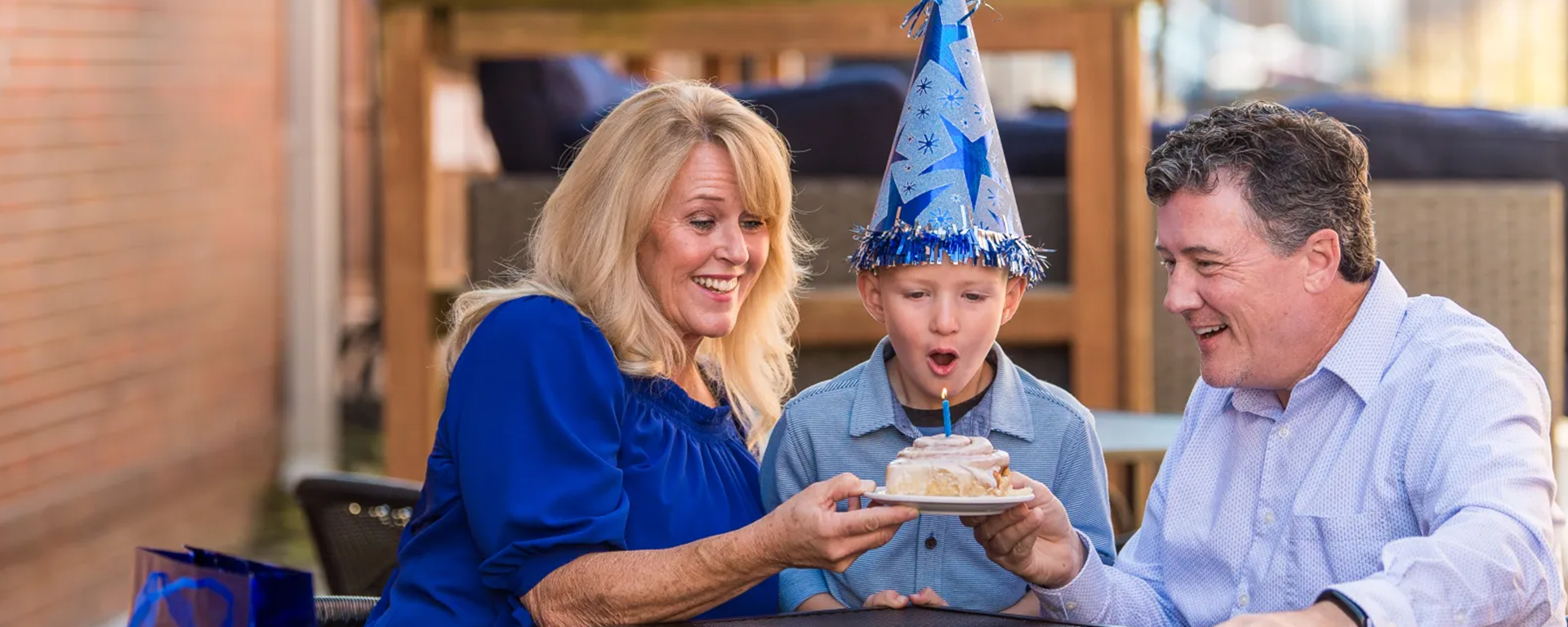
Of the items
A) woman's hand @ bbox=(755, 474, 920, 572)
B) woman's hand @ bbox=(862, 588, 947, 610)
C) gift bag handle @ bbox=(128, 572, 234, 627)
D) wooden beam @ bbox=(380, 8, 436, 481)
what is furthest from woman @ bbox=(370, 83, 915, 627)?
wooden beam @ bbox=(380, 8, 436, 481)

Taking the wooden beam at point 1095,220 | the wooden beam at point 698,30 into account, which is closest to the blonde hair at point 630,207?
the wooden beam at point 698,30

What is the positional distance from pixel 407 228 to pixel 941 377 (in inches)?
94.3

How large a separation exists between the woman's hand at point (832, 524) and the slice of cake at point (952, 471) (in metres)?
0.03

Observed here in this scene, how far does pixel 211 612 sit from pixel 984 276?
1.14 m

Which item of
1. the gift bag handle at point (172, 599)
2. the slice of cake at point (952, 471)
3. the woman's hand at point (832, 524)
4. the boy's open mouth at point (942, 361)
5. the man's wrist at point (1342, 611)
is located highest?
the boy's open mouth at point (942, 361)

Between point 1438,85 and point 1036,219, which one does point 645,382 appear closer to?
point 1036,219

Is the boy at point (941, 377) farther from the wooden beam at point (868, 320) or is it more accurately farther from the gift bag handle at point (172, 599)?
the wooden beam at point (868, 320)

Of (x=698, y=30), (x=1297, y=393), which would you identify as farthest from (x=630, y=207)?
(x=698, y=30)

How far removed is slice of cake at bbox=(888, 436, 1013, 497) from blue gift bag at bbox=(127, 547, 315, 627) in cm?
86

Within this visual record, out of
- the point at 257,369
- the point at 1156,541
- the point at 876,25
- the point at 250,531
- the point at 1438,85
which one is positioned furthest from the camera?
the point at 1438,85

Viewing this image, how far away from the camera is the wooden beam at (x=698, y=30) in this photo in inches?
161

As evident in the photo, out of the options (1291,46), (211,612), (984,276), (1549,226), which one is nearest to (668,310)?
(984,276)

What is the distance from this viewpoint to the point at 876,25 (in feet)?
13.4

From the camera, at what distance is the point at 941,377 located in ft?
7.27
